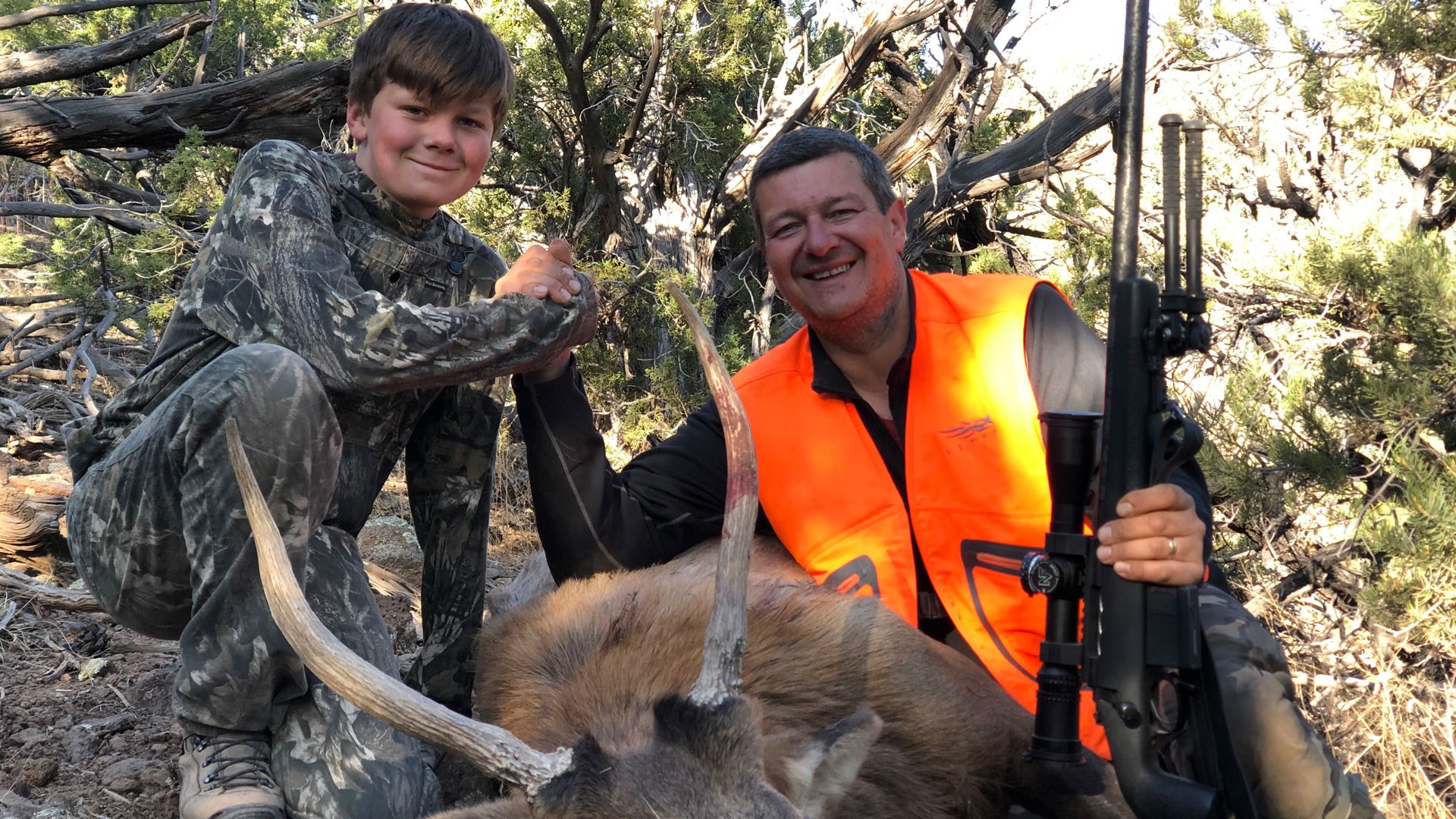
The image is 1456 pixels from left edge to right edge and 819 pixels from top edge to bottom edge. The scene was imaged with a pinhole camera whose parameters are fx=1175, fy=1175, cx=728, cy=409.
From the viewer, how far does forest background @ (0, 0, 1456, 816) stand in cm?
430

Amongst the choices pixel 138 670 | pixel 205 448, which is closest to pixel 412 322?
pixel 205 448

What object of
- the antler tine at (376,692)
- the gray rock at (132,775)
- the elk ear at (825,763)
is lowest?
the gray rock at (132,775)

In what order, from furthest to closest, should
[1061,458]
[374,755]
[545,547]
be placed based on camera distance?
[545,547]
[374,755]
[1061,458]

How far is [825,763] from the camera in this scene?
2.57m

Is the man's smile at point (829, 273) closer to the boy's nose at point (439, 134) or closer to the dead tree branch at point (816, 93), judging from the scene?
the boy's nose at point (439, 134)

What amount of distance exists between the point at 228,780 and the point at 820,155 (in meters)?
2.68

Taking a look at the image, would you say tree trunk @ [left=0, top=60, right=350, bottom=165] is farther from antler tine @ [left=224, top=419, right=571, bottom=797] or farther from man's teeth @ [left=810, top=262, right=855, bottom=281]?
antler tine @ [left=224, top=419, right=571, bottom=797]

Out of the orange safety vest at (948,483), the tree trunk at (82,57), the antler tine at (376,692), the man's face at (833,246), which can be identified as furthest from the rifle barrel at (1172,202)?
the tree trunk at (82,57)

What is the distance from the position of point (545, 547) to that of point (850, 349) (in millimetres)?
1248

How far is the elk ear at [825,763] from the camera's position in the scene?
2.56 m

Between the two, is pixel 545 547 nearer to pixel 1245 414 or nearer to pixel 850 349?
pixel 850 349

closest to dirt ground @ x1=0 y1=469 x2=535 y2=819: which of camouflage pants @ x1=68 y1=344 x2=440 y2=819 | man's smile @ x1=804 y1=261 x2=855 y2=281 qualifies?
camouflage pants @ x1=68 y1=344 x2=440 y2=819

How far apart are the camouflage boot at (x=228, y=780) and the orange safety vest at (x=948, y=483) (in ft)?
5.71

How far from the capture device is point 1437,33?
159 inches
